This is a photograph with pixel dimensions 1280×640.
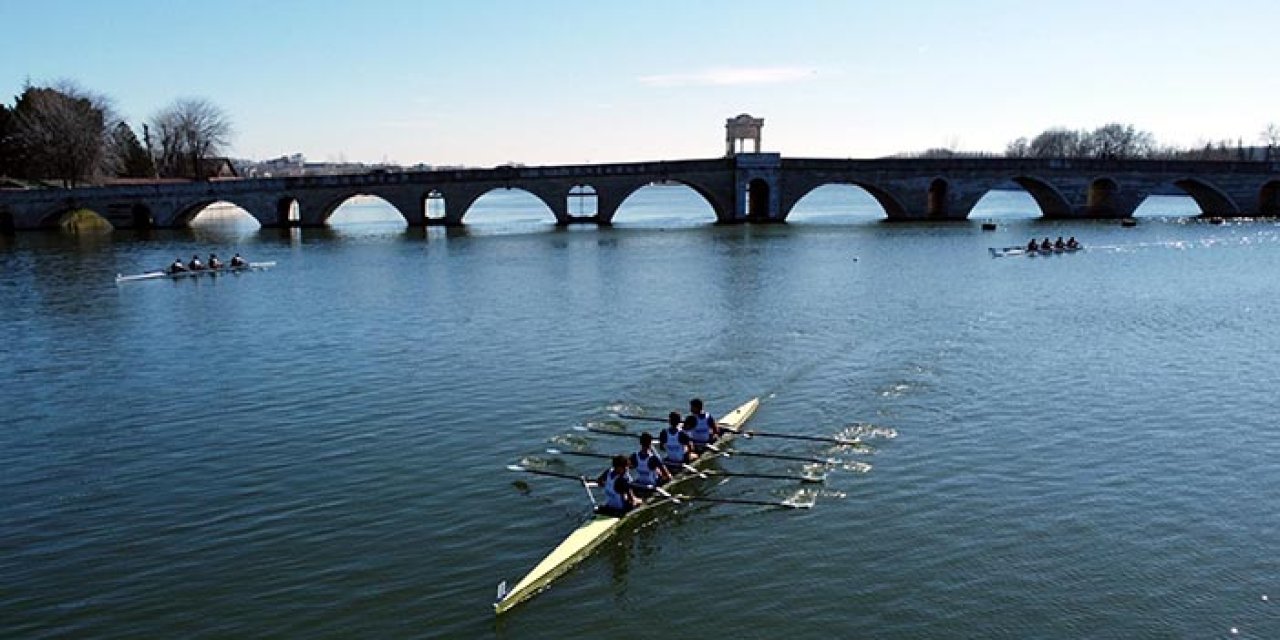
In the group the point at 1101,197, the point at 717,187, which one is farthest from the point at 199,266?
the point at 1101,197

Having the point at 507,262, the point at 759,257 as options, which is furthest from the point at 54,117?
the point at 759,257

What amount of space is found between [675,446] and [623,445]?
2.48 m

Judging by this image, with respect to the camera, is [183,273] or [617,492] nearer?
[617,492]

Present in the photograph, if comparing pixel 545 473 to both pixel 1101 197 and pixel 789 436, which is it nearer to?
pixel 789 436

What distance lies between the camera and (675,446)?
20156 mm

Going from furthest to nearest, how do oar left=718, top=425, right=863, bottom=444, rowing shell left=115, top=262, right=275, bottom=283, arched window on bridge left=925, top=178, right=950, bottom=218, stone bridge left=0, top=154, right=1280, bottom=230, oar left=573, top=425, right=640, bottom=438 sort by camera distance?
arched window on bridge left=925, top=178, right=950, bottom=218
stone bridge left=0, top=154, right=1280, bottom=230
rowing shell left=115, top=262, right=275, bottom=283
oar left=573, top=425, right=640, bottom=438
oar left=718, top=425, right=863, bottom=444

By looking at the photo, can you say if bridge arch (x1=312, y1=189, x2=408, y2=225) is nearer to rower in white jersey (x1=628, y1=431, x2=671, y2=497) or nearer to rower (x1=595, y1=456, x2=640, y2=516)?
rower in white jersey (x1=628, y1=431, x2=671, y2=497)

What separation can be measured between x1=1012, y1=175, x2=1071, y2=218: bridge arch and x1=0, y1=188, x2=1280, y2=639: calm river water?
1928 inches

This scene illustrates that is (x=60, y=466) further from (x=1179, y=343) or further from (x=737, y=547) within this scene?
(x=1179, y=343)

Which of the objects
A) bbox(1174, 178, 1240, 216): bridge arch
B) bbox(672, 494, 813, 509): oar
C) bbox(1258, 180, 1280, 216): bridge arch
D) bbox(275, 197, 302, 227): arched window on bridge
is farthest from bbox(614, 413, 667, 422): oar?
bbox(1258, 180, 1280, 216): bridge arch

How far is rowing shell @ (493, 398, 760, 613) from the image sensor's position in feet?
47.4

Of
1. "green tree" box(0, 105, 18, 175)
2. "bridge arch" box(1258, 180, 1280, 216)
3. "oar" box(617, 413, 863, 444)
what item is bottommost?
"oar" box(617, 413, 863, 444)

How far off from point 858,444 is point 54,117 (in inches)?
4089

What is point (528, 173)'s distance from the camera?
3553 inches
